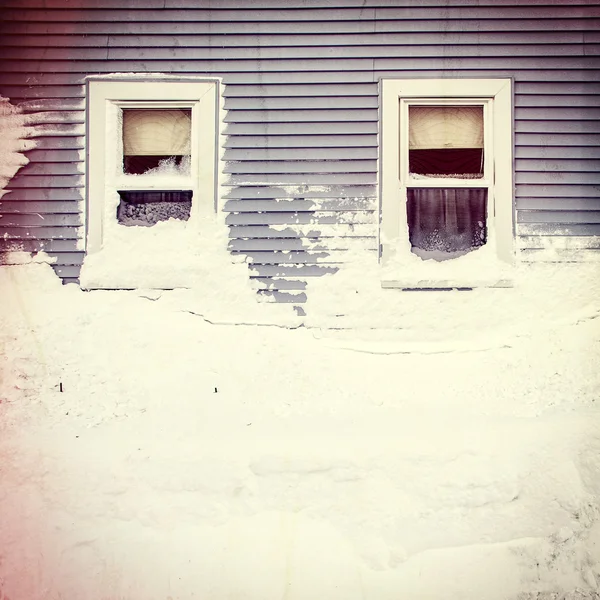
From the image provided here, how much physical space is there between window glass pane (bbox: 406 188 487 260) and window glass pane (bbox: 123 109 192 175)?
2.10 metres

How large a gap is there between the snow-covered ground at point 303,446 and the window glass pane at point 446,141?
109cm

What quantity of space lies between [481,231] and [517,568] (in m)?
2.61

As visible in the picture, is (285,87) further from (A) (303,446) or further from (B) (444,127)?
(A) (303,446)

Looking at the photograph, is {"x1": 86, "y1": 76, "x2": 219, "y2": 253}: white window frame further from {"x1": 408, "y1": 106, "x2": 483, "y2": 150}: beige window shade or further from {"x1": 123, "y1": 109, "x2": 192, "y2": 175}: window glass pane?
{"x1": 408, "y1": 106, "x2": 483, "y2": 150}: beige window shade

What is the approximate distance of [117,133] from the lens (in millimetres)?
4328

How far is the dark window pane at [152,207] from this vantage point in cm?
434

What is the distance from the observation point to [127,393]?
3875 mm

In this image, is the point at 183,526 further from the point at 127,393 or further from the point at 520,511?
the point at 520,511

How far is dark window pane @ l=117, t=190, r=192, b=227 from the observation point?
4336 mm

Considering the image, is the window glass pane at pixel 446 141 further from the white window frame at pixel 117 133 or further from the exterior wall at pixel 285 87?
the white window frame at pixel 117 133

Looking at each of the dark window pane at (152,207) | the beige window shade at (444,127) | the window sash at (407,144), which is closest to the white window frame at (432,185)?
the window sash at (407,144)

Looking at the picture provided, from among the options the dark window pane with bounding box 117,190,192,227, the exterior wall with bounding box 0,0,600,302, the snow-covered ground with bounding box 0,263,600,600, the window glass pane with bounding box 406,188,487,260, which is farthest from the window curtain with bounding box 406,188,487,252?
the dark window pane with bounding box 117,190,192,227

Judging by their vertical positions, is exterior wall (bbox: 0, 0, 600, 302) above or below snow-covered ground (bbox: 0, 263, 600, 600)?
above

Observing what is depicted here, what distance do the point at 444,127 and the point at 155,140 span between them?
2603mm
